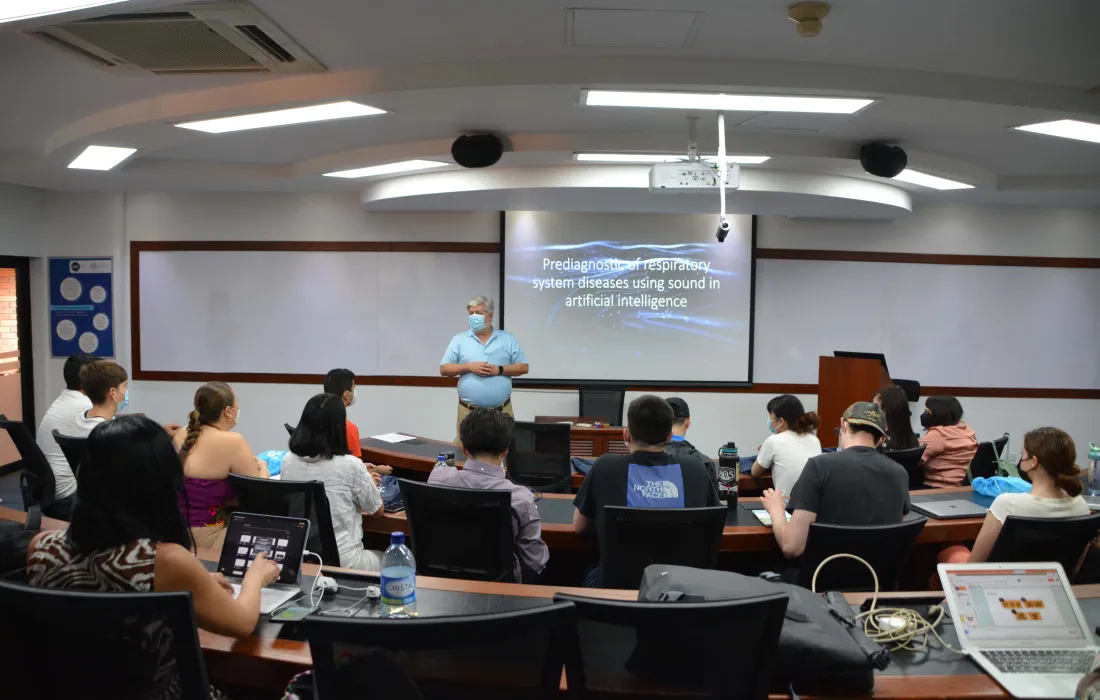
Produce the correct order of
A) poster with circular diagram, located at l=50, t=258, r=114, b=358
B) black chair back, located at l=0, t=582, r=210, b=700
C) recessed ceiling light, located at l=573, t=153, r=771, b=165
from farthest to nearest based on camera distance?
poster with circular diagram, located at l=50, t=258, r=114, b=358, recessed ceiling light, located at l=573, t=153, r=771, b=165, black chair back, located at l=0, t=582, r=210, b=700

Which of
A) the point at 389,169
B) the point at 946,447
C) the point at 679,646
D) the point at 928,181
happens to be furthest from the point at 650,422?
the point at 928,181

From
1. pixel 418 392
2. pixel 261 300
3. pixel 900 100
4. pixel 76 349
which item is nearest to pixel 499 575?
pixel 900 100

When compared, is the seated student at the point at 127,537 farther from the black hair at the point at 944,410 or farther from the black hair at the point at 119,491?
the black hair at the point at 944,410

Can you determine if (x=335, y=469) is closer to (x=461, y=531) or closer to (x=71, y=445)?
(x=461, y=531)

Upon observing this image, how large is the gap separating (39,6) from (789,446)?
11.2 ft

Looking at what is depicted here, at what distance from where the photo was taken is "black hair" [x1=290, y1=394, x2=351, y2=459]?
2912mm

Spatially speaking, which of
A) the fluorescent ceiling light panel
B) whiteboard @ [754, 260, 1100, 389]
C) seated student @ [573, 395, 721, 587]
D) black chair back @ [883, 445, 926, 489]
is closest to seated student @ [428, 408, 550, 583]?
seated student @ [573, 395, 721, 587]

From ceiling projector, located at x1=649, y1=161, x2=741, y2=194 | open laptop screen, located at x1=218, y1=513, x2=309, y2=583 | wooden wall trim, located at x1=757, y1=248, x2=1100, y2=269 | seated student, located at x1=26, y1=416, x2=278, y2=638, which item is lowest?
open laptop screen, located at x1=218, y1=513, x2=309, y2=583

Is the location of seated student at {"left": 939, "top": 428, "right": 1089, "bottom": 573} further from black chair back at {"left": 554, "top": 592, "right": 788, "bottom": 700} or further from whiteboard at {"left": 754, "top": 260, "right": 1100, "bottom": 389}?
whiteboard at {"left": 754, "top": 260, "right": 1100, "bottom": 389}

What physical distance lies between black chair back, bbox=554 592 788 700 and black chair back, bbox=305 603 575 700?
0.09m

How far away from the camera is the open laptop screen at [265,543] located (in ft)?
6.95

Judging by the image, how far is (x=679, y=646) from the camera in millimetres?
1434

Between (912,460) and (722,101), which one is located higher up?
(722,101)

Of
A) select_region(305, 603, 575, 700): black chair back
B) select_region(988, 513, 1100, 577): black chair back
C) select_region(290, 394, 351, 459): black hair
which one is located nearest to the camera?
select_region(305, 603, 575, 700): black chair back
